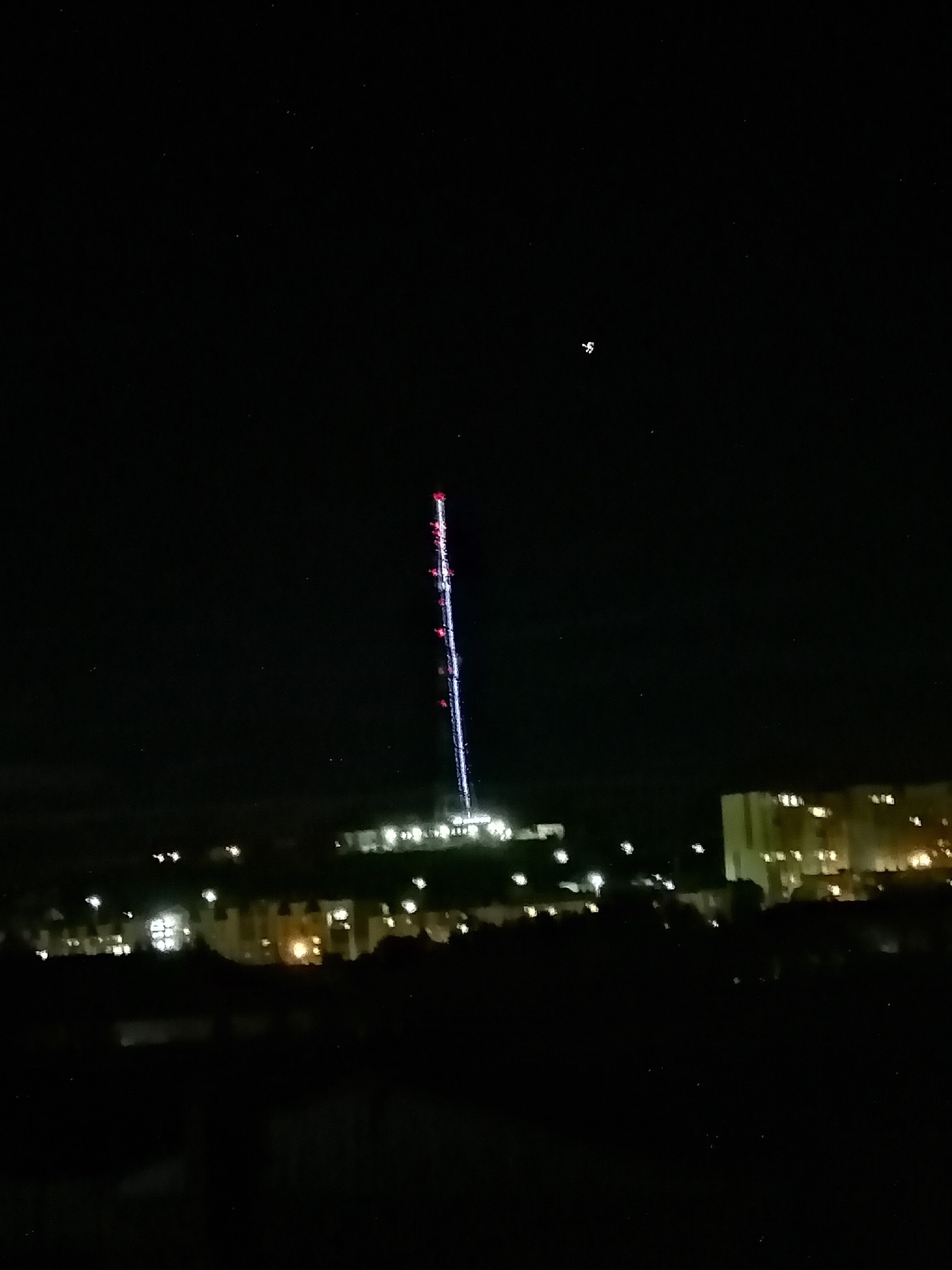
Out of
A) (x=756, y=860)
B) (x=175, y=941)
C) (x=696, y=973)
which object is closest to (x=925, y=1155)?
(x=696, y=973)

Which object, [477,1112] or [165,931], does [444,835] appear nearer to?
[165,931]

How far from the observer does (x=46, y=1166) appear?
21.9 ft

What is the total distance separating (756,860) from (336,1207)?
2128 centimetres

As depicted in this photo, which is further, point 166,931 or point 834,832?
point 834,832

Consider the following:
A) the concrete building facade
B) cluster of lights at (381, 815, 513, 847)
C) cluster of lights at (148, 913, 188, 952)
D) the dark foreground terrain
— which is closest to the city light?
cluster of lights at (148, 913, 188, 952)

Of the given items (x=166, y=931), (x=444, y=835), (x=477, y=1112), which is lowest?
(x=477, y=1112)

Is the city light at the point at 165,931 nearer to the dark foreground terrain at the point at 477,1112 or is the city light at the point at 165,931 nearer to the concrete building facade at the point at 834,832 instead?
the dark foreground terrain at the point at 477,1112

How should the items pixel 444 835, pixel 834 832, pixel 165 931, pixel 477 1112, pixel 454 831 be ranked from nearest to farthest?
1. pixel 477 1112
2. pixel 165 931
3. pixel 834 832
4. pixel 444 835
5. pixel 454 831

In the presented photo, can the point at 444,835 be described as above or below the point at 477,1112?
above

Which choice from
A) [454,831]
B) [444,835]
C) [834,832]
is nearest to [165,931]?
[444,835]

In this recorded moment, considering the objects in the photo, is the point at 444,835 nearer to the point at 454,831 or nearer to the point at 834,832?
the point at 454,831

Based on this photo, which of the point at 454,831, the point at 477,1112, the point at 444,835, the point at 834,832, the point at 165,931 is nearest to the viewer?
the point at 477,1112

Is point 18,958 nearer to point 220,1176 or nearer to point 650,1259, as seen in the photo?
point 220,1176

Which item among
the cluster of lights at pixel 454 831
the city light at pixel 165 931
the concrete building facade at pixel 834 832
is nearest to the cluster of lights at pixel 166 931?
the city light at pixel 165 931
